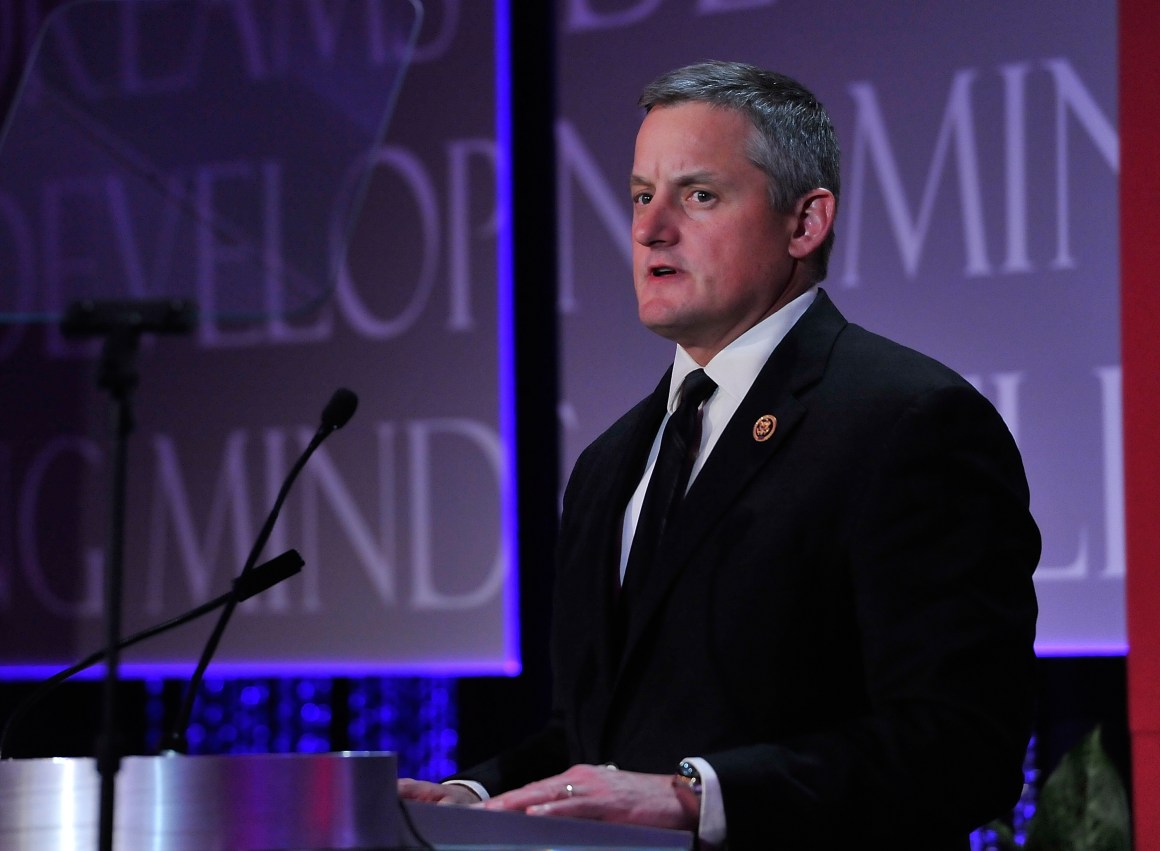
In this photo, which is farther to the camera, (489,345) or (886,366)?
(489,345)

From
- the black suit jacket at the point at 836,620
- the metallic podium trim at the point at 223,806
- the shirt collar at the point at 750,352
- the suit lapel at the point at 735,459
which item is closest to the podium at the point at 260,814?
the metallic podium trim at the point at 223,806

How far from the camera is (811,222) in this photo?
198cm

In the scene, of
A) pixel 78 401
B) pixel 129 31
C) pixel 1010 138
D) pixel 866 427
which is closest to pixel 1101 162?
pixel 1010 138

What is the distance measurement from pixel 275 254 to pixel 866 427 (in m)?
0.69

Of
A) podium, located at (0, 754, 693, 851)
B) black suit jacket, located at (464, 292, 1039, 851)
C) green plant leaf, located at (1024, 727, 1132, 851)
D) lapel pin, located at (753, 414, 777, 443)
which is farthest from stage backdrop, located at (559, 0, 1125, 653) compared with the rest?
podium, located at (0, 754, 693, 851)

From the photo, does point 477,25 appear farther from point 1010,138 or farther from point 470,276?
point 1010,138

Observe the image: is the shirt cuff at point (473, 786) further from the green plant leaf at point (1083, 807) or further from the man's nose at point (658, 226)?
the green plant leaf at point (1083, 807)

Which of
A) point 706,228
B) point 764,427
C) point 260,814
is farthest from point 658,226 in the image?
point 260,814

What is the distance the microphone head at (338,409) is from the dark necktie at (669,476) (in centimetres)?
38

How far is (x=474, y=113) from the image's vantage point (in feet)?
14.0

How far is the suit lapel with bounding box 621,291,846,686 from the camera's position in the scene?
175 cm

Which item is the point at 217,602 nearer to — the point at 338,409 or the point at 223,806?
the point at 338,409

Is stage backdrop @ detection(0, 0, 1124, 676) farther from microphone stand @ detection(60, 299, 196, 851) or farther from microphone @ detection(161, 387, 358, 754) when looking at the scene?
microphone stand @ detection(60, 299, 196, 851)

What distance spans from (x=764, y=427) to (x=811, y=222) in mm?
337
